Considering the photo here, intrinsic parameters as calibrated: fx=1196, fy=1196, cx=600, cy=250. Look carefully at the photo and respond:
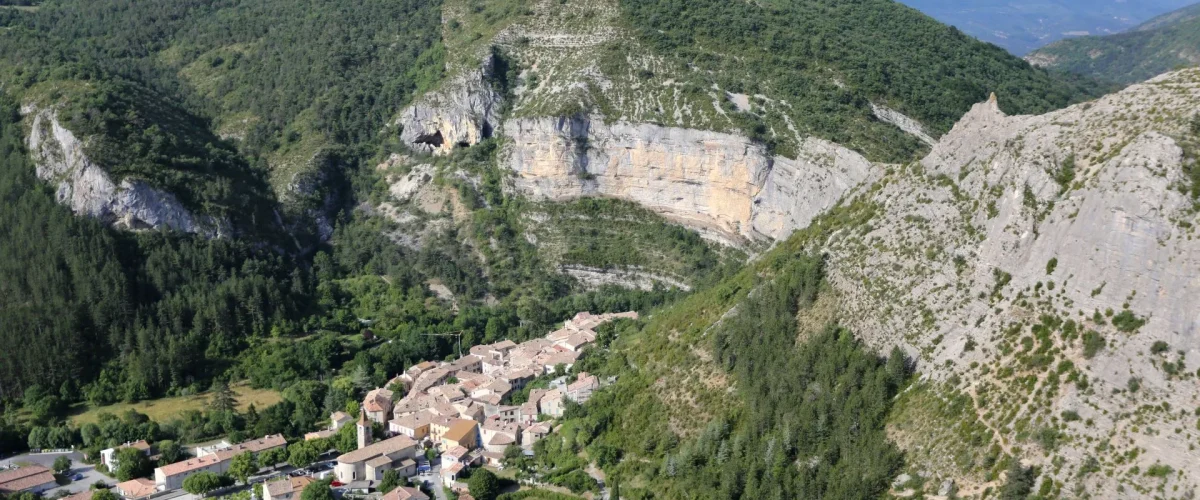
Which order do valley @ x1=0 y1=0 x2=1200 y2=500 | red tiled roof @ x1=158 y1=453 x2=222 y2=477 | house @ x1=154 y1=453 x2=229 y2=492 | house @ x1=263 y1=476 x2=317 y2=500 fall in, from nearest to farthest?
valley @ x1=0 y1=0 x2=1200 y2=500 < house @ x1=263 y1=476 x2=317 y2=500 < house @ x1=154 y1=453 x2=229 y2=492 < red tiled roof @ x1=158 y1=453 x2=222 y2=477

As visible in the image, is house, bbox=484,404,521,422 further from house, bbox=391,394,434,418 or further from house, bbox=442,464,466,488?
house, bbox=442,464,466,488

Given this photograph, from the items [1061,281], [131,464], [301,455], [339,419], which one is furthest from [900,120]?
[131,464]

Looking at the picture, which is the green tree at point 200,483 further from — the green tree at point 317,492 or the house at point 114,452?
the green tree at point 317,492

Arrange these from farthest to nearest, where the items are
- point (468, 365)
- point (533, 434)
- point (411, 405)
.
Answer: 1. point (468, 365)
2. point (411, 405)
3. point (533, 434)

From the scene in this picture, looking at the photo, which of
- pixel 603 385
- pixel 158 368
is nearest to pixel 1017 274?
pixel 603 385

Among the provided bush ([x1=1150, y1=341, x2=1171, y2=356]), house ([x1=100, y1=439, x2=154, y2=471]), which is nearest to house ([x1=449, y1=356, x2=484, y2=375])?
house ([x1=100, y1=439, x2=154, y2=471])

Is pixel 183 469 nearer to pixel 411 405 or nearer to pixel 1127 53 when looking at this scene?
pixel 411 405

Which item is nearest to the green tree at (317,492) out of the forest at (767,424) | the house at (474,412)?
the forest at (767,424)
